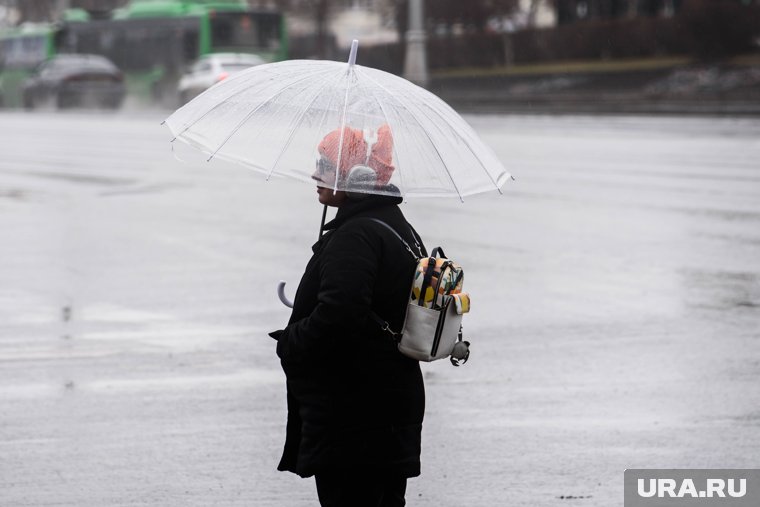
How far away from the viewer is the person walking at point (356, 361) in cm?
404

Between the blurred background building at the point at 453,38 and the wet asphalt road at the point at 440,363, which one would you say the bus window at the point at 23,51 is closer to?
the blurred background building at the point at 453,38

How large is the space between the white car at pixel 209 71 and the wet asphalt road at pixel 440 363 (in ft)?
81.0

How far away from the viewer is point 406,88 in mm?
4582

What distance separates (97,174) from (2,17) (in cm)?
9883

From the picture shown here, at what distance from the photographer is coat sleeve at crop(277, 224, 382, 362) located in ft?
13.1

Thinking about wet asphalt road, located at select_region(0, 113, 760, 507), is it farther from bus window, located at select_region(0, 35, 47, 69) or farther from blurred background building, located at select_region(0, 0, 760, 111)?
bus window, located at select_region(0, 35, 47, 69)

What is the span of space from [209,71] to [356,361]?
3981cm

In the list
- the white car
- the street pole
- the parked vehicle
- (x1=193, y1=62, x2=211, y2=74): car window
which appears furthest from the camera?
the parked vehicle

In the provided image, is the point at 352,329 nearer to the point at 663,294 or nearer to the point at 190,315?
the point at 190,315

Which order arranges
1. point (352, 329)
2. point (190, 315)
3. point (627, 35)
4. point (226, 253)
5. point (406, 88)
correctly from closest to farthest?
point (352, 329), point (406, 88), point (190, 315), point (226, 253), point (627, 35)

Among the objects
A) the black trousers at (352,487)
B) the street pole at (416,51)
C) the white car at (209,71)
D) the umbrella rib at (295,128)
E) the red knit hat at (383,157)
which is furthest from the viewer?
the white car at (209,71)

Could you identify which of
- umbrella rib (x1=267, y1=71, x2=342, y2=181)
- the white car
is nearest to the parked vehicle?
the white car

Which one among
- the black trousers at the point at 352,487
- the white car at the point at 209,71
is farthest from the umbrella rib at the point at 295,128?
the white car at the point at 209,71

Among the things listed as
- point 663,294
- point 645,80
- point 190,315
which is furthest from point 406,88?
point 645,80
